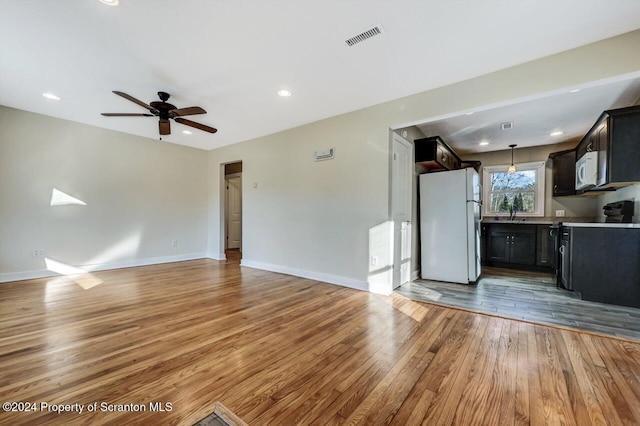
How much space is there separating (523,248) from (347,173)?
3.98 metres

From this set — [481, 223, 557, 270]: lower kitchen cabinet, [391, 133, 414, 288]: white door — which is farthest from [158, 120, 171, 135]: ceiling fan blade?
[481, 223, 557, 270]: lower kitchen cabinet

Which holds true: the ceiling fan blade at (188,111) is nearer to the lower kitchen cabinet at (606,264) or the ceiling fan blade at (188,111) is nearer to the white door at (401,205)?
the white door at (401,205)

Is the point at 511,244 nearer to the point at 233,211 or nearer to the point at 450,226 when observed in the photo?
the point at 450,226

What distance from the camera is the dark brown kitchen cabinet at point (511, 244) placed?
507 centimetres

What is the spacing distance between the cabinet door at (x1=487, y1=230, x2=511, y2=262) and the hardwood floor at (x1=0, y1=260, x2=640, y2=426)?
3.23 metres

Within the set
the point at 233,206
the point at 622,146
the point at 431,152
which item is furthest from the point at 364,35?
the point at 233,206

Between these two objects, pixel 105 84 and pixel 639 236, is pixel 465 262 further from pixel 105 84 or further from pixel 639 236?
pixel 105 84

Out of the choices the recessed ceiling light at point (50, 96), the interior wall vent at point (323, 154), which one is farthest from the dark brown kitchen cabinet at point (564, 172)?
the recessed ceiling light at point (50, 96)

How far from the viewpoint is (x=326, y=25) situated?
2.16m

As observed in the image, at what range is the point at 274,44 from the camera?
94.4 inches

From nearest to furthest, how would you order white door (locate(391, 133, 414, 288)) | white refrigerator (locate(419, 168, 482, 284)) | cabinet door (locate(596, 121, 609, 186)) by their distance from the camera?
cabinet door (locate(596, 121, 609, 186)) < white door (locate(391, 133, 414, 288)) < white refrigerator (locate(419, 168, 482, 284))

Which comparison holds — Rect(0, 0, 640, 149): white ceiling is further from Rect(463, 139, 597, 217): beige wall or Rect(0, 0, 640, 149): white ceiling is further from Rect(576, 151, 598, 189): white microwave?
Rect(463, 139, 597, 217): beige wall

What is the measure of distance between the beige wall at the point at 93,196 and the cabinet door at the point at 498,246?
6.51 metres

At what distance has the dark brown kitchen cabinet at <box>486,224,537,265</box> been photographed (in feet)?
16.6
